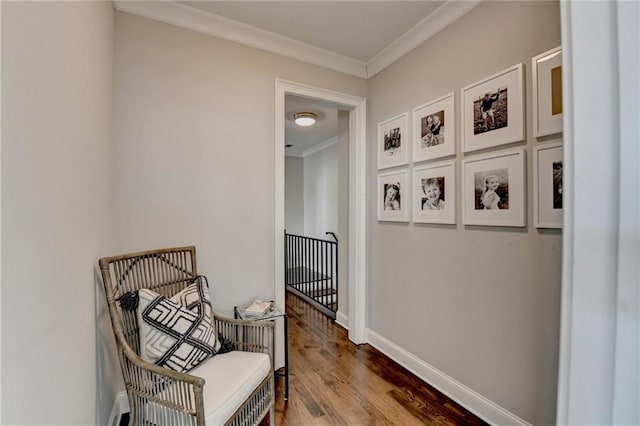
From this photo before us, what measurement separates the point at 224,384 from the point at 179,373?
0.78 feet

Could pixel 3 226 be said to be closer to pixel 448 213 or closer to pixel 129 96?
pixel 129 96

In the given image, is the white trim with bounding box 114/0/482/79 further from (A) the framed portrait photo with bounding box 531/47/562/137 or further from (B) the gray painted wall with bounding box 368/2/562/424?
(A) the framed portrait photo with bounding box 531/47/562/137

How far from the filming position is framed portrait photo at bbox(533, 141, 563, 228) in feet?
4.60

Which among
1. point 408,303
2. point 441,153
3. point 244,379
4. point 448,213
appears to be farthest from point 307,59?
point 244,379

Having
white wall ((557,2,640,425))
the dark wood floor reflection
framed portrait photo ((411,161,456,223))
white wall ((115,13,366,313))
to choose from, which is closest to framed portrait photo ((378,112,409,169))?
framed portrait photo ((411,161,456,223))

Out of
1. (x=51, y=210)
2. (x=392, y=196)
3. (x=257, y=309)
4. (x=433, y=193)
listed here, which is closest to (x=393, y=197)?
(x=392, y=196)

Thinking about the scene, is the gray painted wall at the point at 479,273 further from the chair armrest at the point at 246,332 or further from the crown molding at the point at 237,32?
the chair armrest at the point at 246,332

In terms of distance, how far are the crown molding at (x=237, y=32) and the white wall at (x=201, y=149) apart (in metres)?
0.05

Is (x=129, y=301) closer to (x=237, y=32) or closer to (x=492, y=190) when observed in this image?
(x=237, y=32)

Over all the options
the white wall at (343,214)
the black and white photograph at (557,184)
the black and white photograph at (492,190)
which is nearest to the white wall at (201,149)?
the white wall at (343,214)

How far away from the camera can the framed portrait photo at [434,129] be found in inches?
76.9

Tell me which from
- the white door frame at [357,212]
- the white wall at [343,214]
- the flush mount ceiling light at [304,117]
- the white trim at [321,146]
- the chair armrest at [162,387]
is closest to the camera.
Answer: the chair armrest at [162,387]

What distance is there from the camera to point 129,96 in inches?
72.4

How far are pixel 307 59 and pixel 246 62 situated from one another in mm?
523
